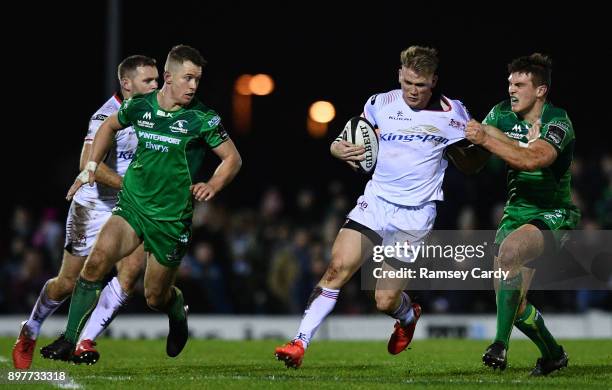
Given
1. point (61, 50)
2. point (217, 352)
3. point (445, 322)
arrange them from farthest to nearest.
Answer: point (61, 50), point (445, 322), point (217, 352)

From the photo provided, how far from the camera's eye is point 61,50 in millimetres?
24625

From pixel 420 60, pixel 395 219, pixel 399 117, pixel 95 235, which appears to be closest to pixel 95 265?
pixel 95 235

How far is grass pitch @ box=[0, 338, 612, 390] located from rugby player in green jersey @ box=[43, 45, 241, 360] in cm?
89

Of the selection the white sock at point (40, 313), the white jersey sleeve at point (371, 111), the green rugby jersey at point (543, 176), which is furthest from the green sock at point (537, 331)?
the white sock at point (40, 313)

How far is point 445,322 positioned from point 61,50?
1100 cm

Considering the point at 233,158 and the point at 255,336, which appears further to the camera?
the point at 255,336

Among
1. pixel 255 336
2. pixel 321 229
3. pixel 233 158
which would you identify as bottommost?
pixel 255 336

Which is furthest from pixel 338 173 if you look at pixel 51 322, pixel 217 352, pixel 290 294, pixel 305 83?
pixel 217 352

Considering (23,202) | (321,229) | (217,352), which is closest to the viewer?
(217,352)

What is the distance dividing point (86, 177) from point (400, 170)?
2.49 metres

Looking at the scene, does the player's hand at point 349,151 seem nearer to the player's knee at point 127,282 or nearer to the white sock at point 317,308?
the white sock at point 317,308

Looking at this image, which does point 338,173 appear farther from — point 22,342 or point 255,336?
point 22,342

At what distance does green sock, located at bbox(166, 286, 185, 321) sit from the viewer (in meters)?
10.3

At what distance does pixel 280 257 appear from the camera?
705 inches
